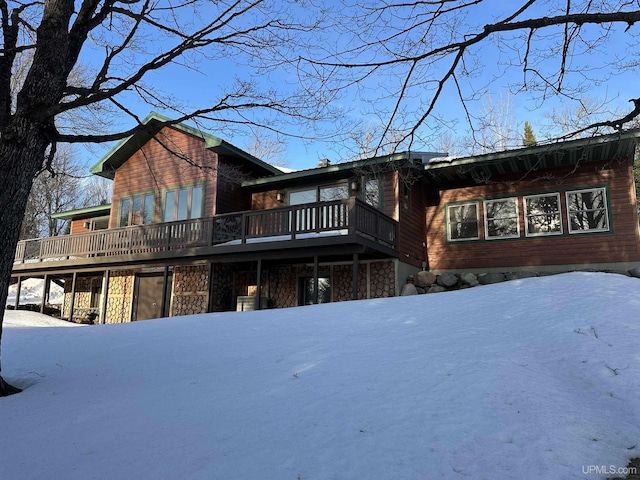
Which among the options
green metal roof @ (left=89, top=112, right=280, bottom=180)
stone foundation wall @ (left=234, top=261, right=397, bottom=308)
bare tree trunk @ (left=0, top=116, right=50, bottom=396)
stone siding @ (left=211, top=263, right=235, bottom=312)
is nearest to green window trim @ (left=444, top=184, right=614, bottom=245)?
stone foundation wall @ (left=234, top=261, right=397, bottom=308)

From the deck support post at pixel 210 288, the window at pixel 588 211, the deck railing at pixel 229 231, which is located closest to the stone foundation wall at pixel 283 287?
the deck railing at pixel 229 231

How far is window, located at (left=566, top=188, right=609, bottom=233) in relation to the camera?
41.9ft

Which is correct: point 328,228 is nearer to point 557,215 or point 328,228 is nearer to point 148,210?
point 557,215

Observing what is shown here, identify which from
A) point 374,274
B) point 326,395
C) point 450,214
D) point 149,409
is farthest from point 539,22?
point 450,214

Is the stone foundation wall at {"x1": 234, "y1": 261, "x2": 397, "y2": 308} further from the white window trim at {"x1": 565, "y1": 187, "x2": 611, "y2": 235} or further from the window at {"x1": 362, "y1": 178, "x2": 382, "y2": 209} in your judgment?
the white window trim at {"x1": 565, "y1": 187, "x2": 611, "y2": 235}

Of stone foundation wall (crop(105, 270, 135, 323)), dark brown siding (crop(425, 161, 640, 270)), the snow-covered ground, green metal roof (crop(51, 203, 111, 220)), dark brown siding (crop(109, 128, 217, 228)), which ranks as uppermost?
dark brown siding (crop(109, 128, 217, 228))

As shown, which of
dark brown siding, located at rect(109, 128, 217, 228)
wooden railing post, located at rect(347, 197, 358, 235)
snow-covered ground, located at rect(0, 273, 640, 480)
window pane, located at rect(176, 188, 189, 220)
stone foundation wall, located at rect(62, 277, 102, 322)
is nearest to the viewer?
snow-covered ground, located at rect(0, 273, 640, 480)

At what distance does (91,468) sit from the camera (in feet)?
10.7

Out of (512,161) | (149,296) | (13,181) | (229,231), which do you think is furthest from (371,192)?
(13,181)

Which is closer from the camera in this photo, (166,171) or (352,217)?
(352,217)

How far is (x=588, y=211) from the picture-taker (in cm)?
1296

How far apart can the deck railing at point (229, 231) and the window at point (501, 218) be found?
10.6 ft

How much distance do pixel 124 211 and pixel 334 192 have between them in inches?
359

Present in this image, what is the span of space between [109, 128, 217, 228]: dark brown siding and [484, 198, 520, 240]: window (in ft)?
30.0
